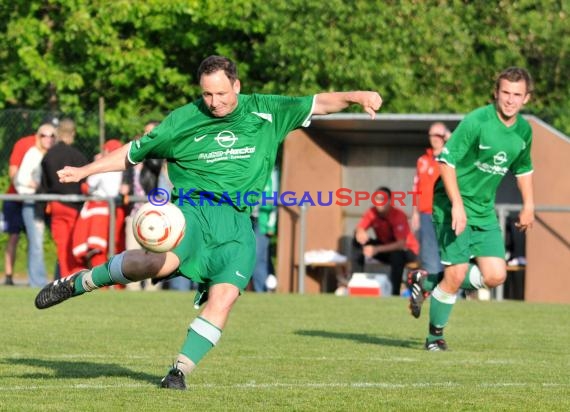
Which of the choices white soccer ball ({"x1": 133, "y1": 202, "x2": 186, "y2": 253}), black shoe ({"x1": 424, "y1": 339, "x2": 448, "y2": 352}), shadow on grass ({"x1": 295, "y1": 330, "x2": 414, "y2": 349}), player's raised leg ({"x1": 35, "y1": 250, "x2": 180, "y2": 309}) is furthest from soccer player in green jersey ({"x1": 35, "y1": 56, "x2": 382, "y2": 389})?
shadow on grass ({"x1": 295, "y1": 330, "x2": 414, "y2": 349})

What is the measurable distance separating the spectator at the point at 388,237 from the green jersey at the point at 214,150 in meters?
10.7

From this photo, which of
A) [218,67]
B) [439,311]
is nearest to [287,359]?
[439,311]

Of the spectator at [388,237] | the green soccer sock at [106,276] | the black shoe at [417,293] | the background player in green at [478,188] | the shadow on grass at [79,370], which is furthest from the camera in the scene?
the spectator at [388,237]

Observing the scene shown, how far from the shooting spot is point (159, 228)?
770 centimetres

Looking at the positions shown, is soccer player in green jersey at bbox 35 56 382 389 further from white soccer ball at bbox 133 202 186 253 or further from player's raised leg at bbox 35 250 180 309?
white soccer ball at bbox 133 202 186 253

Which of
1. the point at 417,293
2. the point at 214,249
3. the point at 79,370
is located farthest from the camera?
the point at 417,293

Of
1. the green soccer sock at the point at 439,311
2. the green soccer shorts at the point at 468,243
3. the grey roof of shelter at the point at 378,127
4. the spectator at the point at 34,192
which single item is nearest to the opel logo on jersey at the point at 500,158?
the green soccer shorts at the point at 468,243

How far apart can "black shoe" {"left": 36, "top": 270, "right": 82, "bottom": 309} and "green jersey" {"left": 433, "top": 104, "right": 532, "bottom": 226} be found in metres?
3.36

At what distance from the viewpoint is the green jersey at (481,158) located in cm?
1052

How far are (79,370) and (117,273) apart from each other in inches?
46.1

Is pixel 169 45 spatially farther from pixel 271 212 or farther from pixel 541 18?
pixel 271 212

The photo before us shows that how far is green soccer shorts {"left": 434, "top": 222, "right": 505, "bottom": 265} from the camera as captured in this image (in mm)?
10719

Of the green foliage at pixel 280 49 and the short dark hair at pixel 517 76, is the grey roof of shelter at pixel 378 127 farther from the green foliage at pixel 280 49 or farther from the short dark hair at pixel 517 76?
the short dark hair at pixel 517 76

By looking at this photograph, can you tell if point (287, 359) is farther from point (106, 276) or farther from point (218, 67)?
point (218, 67)
